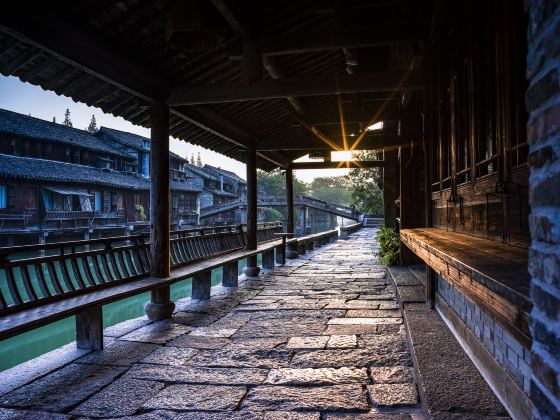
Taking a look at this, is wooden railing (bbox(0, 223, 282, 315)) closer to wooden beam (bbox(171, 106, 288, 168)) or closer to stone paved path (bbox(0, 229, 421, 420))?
stone paved path (bbox(0, 229, 421, 420))

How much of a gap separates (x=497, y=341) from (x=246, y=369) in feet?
7.57

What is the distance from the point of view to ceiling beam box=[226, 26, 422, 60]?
199 inches

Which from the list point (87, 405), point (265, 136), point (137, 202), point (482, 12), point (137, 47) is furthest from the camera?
point (137, 202)

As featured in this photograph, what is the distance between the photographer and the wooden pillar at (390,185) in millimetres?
14203

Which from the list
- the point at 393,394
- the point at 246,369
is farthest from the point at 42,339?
the point at 393,394

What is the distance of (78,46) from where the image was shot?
4184 mm

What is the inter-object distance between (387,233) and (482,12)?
6989mm

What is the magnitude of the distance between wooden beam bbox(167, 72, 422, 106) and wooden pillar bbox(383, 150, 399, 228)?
27.0ft

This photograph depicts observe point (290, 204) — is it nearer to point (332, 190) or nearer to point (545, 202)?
point (545, 202)

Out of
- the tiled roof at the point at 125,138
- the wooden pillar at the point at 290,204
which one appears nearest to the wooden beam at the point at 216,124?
the wooden pillar at the point at 290,204

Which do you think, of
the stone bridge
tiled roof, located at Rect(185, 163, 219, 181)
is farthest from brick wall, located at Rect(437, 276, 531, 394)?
tiled roof, located at Rect(185, 163, 219, 181)

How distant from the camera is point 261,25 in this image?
17.1ft

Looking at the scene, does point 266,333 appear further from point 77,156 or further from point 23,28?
point 77,156

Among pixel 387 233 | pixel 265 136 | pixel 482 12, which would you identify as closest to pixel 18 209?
pixel 265 136
